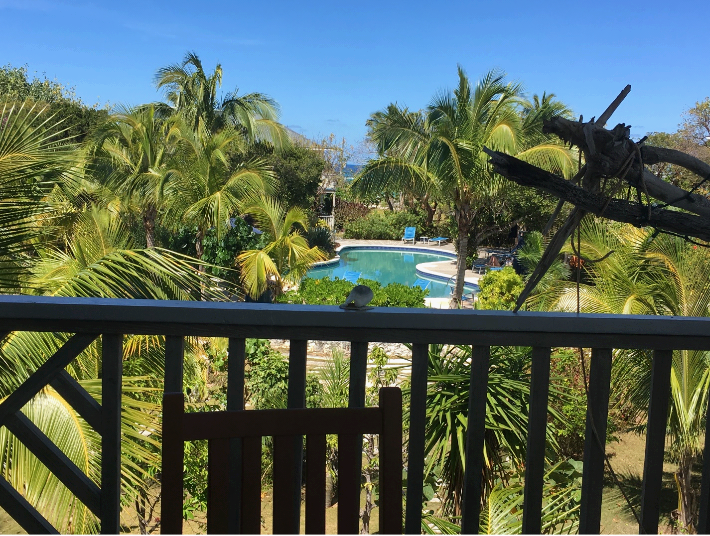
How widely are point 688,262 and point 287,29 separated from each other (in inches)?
4070

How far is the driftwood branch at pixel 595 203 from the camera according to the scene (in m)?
1.04

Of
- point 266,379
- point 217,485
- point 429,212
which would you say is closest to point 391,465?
point 217,485

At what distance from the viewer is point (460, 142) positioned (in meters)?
11.4

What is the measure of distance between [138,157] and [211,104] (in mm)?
4987

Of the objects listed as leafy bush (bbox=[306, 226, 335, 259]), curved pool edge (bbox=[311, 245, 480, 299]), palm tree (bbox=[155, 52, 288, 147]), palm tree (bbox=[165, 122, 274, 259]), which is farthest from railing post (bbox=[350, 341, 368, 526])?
leafy bush (bbox=[306, 226, 335, 259])

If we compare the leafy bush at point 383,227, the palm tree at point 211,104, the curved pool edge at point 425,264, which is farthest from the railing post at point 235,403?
the leafy bush at point 383,227

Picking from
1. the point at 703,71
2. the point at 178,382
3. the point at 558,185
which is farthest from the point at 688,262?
the point at 703,71

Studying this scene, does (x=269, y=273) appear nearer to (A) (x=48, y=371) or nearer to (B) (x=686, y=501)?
(B) (x=686, y=501)

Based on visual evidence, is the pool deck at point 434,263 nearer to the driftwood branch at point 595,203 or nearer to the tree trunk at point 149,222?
the tree trunk at point 149,222

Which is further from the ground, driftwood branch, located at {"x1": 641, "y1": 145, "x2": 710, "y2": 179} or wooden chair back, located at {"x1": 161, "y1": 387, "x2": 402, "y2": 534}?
driftwood branch, located at {"x1": 641, "y1": 145, "x2": 710, "y2": 179}

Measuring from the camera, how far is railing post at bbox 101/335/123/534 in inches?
50.0

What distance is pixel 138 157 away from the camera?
1323cm

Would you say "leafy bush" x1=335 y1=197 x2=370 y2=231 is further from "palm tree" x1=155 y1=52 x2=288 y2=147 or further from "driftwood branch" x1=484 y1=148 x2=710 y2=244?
"driftwood branch" x1=484 y1=148 x2=710 y2=244

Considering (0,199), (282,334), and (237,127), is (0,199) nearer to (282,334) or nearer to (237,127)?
(282,334)
